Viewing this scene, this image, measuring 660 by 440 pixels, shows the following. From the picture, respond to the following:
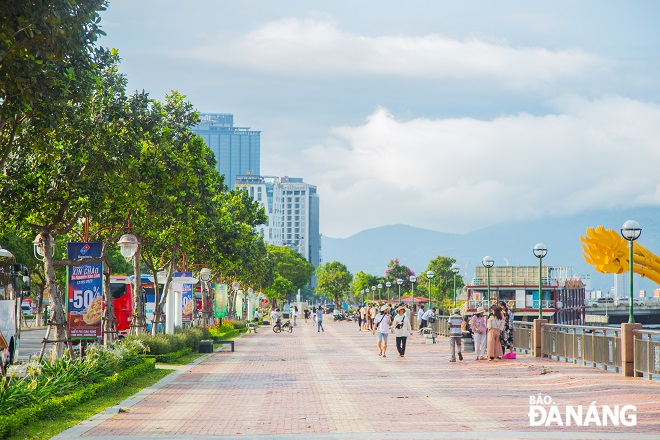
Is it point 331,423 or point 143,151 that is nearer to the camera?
point 331,423

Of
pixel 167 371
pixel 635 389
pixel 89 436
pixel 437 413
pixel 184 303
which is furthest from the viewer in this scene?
pixel 184 303

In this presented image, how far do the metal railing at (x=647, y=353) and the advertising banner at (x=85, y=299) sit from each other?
498 inches

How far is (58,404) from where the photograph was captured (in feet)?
48.4

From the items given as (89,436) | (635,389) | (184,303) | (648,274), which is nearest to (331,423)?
(89,436)

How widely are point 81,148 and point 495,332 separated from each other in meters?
13.9

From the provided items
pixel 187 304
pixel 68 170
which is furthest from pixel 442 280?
pixel 68 170

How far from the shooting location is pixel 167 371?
80.3 ft

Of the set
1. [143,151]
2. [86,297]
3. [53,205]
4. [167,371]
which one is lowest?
[167,371]

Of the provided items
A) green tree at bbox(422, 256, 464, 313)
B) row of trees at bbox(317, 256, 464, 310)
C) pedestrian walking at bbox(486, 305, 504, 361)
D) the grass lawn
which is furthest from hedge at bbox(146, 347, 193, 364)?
green tree at bbox(422, 256, 464, 313)

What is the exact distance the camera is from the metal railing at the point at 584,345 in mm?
22859

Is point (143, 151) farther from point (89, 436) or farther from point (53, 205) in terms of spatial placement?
point (89, 436)

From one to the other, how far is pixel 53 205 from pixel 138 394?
20.6 feet

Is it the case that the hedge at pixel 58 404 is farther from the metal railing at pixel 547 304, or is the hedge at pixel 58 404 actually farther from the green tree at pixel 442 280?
the green tree at pixel 442 280

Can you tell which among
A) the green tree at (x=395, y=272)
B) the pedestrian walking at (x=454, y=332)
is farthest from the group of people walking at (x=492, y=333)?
the green tree at (x=395, y=272)
